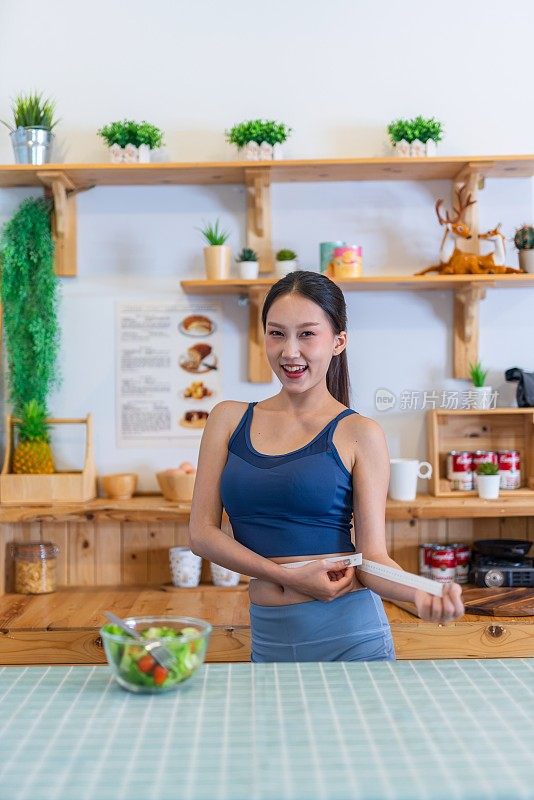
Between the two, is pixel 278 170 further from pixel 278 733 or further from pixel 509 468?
pixel 278 733

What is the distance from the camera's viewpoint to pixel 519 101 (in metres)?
3.13

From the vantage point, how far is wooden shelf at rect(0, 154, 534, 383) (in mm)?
2928

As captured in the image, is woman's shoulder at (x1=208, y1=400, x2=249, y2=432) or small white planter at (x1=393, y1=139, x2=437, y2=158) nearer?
woman's shoulder at (x1=208, y1=400, x2=249, y2=432)

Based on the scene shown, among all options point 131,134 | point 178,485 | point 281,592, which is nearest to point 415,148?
point 131,134

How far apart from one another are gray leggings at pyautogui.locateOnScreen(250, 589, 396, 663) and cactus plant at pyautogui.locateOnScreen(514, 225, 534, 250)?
5.15 feet

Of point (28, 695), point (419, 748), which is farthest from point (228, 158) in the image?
point (419, 748)

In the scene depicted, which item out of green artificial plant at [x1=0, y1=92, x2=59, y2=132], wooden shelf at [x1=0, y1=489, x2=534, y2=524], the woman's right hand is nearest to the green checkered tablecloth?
the woman's right hand

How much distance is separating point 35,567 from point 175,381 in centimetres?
74

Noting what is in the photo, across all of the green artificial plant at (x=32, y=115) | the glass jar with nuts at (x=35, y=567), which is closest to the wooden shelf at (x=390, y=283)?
the green artificial plant at (x=32, y=115)

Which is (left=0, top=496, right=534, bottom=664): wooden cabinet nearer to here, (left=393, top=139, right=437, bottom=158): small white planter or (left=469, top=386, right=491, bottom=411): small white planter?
(left=469, top=386, right=491, bottom=411): small white planter

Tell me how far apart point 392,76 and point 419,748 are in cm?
248

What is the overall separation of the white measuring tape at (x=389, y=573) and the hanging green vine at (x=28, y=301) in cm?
150

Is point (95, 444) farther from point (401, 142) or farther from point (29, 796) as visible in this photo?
point (29, 796)

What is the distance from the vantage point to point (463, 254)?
3000 millimetres
